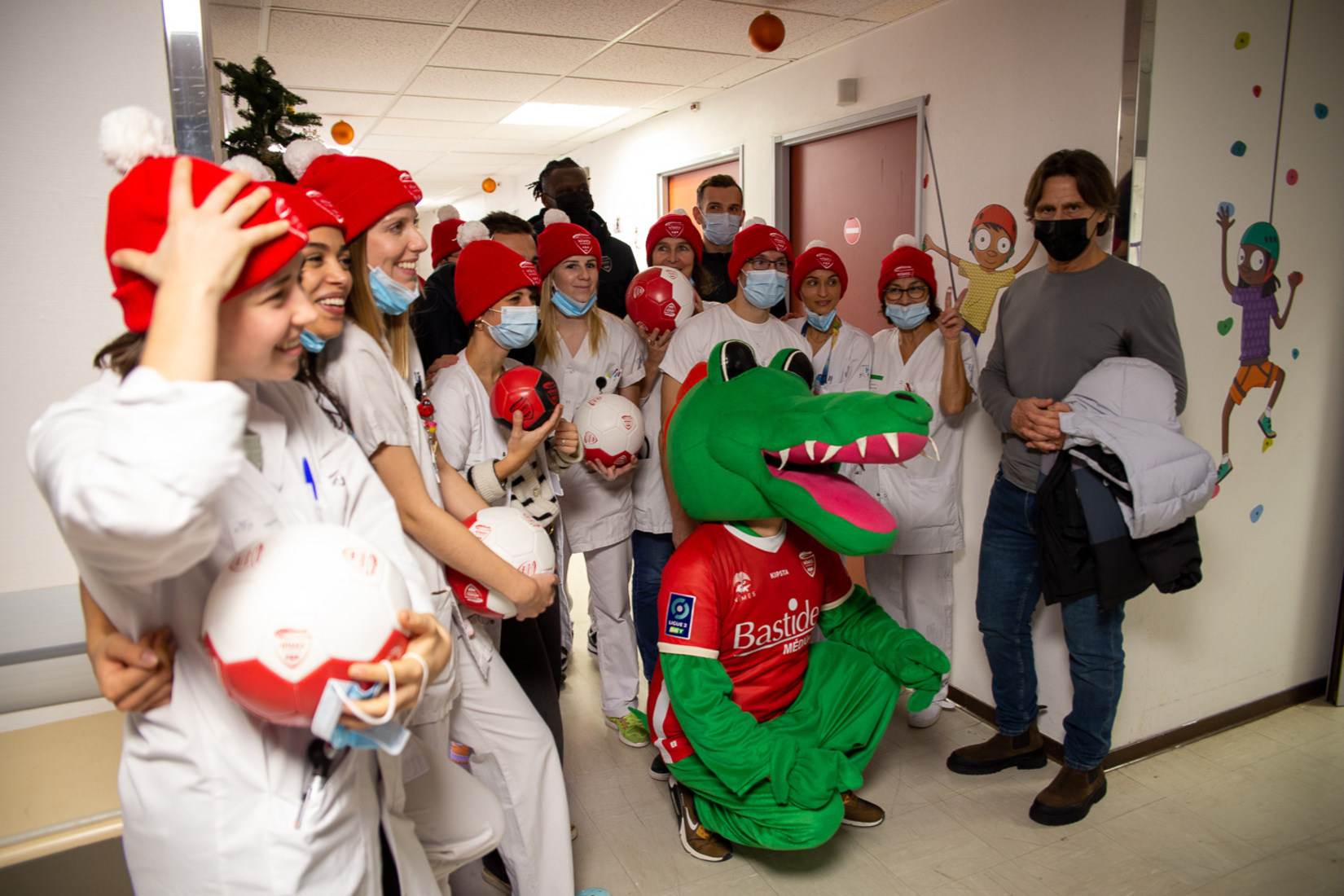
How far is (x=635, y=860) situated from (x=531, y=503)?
3.38ft

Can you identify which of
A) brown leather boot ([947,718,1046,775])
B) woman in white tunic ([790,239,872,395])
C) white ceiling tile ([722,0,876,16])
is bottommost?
brown leather boot ([947,718,1046,775])

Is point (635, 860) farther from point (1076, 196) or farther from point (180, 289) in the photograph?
point (1076, 196)

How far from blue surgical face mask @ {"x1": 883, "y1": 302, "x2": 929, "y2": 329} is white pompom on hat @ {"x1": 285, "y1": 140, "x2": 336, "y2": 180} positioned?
191 centimetres

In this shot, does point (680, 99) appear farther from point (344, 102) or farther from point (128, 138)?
point (128, 138)

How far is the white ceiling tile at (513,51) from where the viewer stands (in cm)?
418

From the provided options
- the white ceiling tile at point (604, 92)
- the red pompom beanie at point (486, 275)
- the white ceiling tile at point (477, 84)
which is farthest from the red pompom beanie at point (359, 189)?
the white ceiling tile at point (604, 92)

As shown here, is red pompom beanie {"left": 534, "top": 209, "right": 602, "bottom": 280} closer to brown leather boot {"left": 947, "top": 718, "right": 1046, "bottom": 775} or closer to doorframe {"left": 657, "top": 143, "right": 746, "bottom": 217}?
brown leather boot {"left": 947, "top": 718, "right": 1046, "bottom": 775}

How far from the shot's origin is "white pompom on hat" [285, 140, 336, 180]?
1.81 m

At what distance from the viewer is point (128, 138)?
0.97 meters

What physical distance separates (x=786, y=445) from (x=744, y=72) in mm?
3698

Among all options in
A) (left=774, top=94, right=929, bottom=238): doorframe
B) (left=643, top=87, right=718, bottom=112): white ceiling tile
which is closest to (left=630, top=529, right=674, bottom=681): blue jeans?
(left=774, top=94, right=929, bottom=238): doorframe

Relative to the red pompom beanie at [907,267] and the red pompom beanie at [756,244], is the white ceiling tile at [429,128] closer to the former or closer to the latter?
the red pompom beanie at [756,244]

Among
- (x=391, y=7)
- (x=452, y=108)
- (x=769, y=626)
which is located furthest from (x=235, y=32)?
(x=769, y=626)

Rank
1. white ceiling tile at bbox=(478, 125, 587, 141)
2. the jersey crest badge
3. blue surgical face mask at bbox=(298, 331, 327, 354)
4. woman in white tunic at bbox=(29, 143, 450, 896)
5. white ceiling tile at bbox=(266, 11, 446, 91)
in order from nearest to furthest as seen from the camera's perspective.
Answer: woman in white tunic at bbox=(29, 143, 450, 896)
blue surgical face mask at bbox=(298, 331, 327, 354)
the jersey crest badge
white ceiling tile at bbox=(266, 11, 446, 91)
white ceiling tile at bbox=(478, 125, 587, 141)
